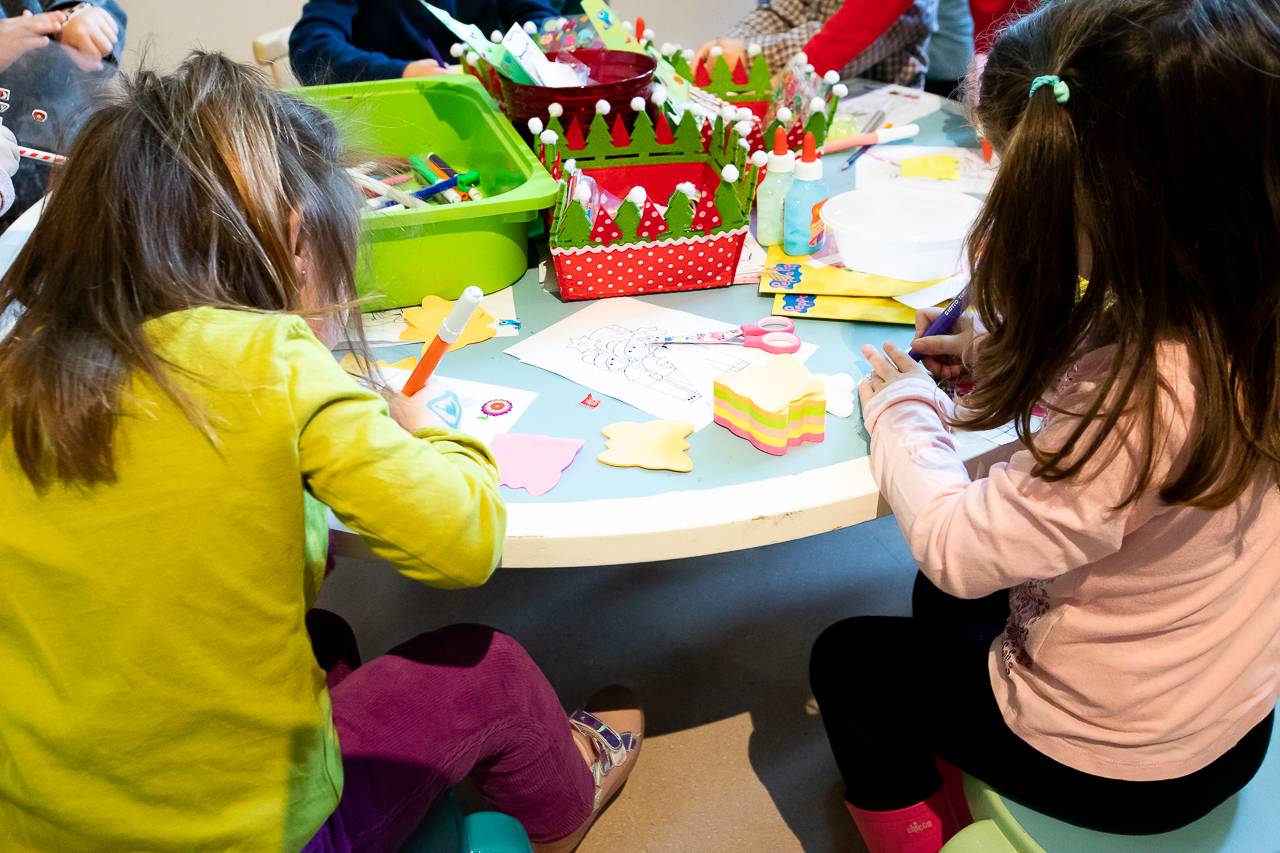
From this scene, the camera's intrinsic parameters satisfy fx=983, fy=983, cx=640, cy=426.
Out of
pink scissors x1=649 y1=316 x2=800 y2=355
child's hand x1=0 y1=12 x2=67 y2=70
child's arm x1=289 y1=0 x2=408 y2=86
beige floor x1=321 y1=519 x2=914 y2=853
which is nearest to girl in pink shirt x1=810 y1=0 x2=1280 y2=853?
pink scissors x1=649 y1=316 x2=800 y2=355

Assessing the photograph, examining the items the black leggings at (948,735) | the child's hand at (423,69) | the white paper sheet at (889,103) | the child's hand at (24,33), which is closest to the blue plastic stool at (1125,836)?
the black leggings at (948,735)

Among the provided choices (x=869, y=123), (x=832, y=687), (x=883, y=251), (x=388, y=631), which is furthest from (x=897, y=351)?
(x=388, y=631)

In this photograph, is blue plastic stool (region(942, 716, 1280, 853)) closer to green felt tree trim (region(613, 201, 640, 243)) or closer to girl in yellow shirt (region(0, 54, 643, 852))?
girl in yellow shirt (region(0, 54, 643, 852))

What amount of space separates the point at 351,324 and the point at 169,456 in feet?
1.00

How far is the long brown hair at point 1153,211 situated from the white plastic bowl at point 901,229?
36cm

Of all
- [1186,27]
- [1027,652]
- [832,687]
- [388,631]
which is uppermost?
[1186,27]

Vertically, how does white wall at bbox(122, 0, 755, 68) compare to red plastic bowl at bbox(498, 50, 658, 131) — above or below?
below

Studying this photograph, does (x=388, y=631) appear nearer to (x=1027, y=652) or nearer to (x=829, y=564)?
(x=829, y=564)

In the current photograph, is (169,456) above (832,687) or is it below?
above

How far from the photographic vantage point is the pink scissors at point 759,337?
0.95 metres

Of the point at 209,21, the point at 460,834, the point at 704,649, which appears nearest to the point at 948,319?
the point at 460,834

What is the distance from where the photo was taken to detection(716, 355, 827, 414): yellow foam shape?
0.81 m

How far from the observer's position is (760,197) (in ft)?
3.74

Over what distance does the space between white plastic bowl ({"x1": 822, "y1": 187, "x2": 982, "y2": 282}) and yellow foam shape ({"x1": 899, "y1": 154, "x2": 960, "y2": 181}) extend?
0.38 feet
